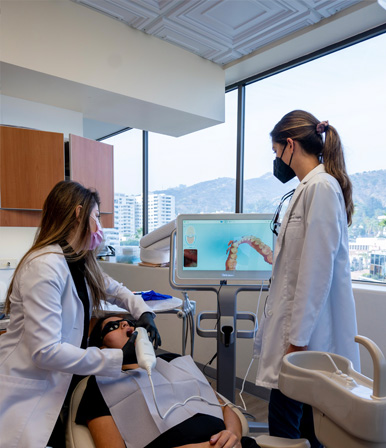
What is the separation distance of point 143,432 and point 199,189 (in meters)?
2.59

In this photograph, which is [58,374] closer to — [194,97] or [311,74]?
[194,97]

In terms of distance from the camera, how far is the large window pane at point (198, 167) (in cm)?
330

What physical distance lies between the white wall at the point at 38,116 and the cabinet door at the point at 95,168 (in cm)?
27

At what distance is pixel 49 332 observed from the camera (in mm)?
1120

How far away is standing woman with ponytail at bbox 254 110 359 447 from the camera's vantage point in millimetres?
1295

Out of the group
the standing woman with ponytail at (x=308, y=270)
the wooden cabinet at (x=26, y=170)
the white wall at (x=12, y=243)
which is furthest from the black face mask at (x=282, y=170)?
the white wall at (x=12, y=243)

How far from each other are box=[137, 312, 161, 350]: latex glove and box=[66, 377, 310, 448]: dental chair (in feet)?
0.93

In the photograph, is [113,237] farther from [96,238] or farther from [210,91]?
[96,238]

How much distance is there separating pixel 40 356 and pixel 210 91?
2.51 meters

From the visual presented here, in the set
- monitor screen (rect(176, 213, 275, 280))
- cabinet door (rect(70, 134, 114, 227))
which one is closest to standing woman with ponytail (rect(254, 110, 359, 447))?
monitor screen (rect(176, 213, 275, 280))

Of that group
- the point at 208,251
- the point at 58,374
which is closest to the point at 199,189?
the point at 208,251

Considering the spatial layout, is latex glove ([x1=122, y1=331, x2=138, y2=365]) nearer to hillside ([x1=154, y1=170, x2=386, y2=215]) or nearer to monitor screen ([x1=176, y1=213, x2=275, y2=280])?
monitor screen ([x1=176, y1=213, x2=275, y2=280])

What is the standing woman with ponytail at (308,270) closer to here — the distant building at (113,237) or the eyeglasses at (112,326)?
the eyeglasses at (112,326)

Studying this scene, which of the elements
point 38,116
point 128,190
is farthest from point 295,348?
point 128,190
